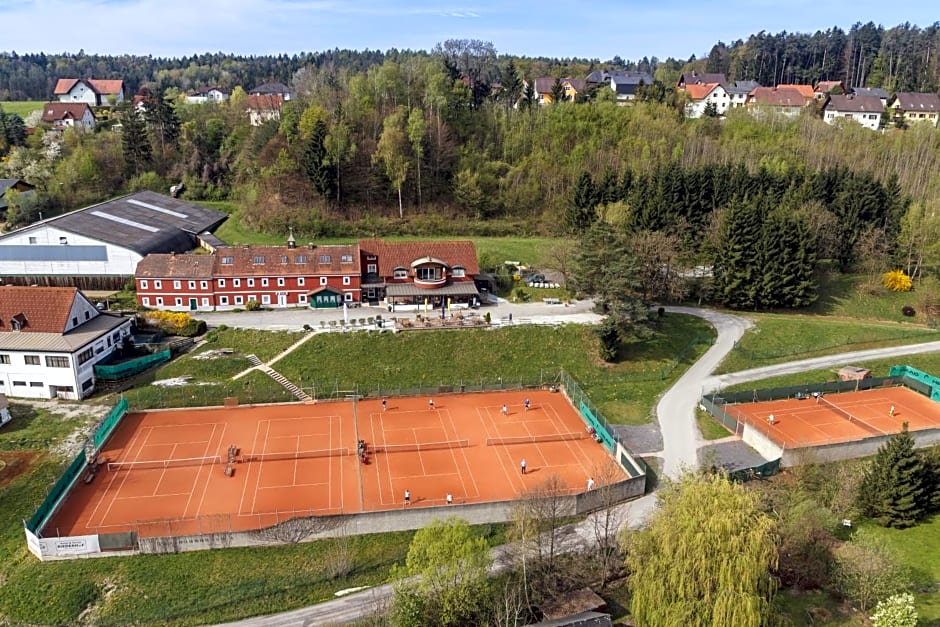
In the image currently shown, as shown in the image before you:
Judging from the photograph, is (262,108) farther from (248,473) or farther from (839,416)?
(839,416)

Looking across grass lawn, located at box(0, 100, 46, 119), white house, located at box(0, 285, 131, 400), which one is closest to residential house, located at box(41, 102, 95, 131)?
grass lawn, located at box(0, 100, 46, 119)

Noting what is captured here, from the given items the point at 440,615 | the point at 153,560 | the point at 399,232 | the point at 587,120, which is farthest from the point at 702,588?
the point at 587,120

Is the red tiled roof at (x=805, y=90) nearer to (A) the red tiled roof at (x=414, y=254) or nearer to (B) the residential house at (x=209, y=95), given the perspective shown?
(A) the red tiled roof at (x=414, y=254)

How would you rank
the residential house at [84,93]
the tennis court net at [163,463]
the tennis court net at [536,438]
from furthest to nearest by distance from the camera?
the residential house at [84,93], the tennis court net at [536,438], the tennis court net at [163,463]

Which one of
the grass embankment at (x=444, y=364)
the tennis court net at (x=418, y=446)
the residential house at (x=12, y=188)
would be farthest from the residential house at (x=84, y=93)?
the tennis court net at (x=418, y=446)

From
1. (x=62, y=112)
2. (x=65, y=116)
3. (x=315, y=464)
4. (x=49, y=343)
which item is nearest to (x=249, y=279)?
(x=49, y=343)

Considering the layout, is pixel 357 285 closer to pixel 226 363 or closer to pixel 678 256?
pixel 226 363

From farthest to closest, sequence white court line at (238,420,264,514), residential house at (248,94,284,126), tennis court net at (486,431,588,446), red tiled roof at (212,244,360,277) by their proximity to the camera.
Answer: residential house at (248,94,284,126) < red tiled roof at (212,244,360,277) < tennis court net at (486,431,588,446) < white court line at (238,420,264,514)

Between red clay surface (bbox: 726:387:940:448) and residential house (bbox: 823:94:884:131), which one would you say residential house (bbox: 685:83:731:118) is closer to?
residential house (bbox: 823:94:884:131)
